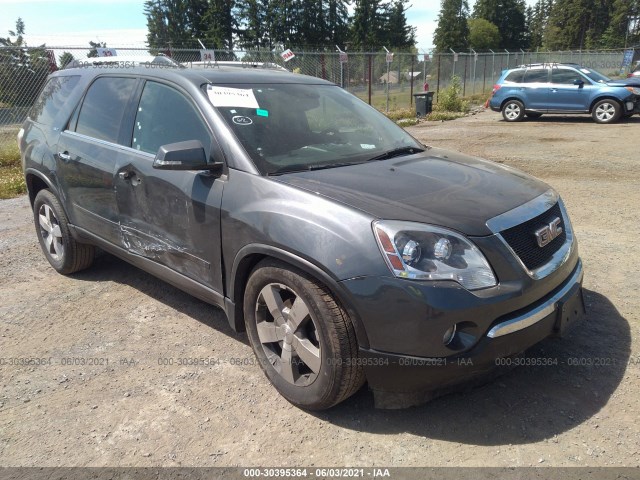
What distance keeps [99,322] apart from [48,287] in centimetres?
99

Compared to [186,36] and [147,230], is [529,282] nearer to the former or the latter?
[147,230]

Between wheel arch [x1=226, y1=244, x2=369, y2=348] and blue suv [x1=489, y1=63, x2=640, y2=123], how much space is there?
15788mm

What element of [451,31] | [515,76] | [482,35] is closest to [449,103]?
[515,76]

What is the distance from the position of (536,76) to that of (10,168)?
14.8 m

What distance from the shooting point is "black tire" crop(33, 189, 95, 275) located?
4457 millimetres

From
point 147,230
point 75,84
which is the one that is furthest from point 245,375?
point 75,84

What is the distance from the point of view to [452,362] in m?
2.34

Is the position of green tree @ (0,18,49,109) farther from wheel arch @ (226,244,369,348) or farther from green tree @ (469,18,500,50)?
green tree @ (469,18,500,50)

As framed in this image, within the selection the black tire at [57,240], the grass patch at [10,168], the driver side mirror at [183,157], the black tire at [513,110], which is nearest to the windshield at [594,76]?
the black tire at [513,110]

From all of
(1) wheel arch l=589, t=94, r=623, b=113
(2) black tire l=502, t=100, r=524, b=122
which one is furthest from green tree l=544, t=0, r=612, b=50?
(1) wheel arch l=589, t=94, r=623, b=113

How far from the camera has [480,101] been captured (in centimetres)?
2616

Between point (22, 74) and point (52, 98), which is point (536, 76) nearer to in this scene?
point (22, 74)

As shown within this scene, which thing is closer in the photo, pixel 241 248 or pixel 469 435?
pixel 469 435

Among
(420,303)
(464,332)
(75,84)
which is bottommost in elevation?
(464,332)
